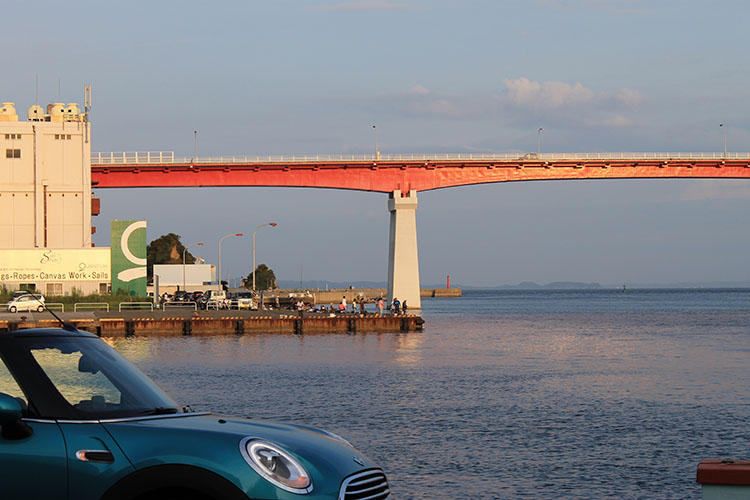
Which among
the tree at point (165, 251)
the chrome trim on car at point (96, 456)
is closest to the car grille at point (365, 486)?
the chrome trim on car at point (96, 456)

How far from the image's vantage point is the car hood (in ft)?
19.1

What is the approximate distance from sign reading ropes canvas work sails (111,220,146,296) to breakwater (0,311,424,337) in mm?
5566

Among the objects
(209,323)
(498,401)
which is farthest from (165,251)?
(498,401)

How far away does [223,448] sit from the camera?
5918 mm

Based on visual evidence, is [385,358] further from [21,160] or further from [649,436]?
[21,160]

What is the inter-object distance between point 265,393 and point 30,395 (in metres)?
25.2

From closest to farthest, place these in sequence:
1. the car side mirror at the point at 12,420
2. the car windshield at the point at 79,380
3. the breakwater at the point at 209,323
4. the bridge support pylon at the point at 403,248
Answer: the car side mirror at the point at 12,420
the car windshield at the point at 79,380
the breakwater at the point at 209,323
the bridge support pylon at the point at 403,248

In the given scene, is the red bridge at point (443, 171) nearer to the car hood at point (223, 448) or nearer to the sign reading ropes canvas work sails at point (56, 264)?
the sign reading ropes canvas work sails at point (56, 264)

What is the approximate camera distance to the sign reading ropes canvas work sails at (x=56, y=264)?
258ft

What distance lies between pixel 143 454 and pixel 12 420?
2.55 feet

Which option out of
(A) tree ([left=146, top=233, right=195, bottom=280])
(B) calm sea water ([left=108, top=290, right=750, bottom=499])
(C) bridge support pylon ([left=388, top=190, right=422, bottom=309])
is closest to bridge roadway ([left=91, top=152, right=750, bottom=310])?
(C) bridge support pylon ([left=388, top=190, right=422, bottom=309])

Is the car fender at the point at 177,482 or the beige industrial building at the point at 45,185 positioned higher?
the beige industrial building at the point at 45,185

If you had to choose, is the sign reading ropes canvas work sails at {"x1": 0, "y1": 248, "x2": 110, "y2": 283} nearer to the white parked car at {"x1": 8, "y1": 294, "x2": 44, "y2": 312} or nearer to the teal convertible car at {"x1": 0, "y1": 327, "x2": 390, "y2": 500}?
the white parked car at {"x1": 8, "y1": 294, "x2": 44, "y2": 312}

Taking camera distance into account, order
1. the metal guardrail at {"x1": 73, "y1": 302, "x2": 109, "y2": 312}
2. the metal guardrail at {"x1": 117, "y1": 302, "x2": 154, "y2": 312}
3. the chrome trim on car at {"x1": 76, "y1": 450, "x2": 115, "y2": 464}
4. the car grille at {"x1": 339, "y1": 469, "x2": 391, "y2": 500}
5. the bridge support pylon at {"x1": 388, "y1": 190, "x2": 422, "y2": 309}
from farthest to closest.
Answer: the bridge support pylon at {"x1": 388, "y1": 190, "x2": 422, "y2": 309} < the metal guardrail at {"x1": 117, "y1": 302, "x2": 154, "y2": 312} < the metal guardrail at {"x1": 73, "y1": 302, "x2": 109, "y2": 312} < the car grille at {"x1": 339, "y1": 469, "x2": 391, "y2": 500} < the chrome trim on car at {"x1": 76, "y1": 450, "x2": 115, "y2": 464}
